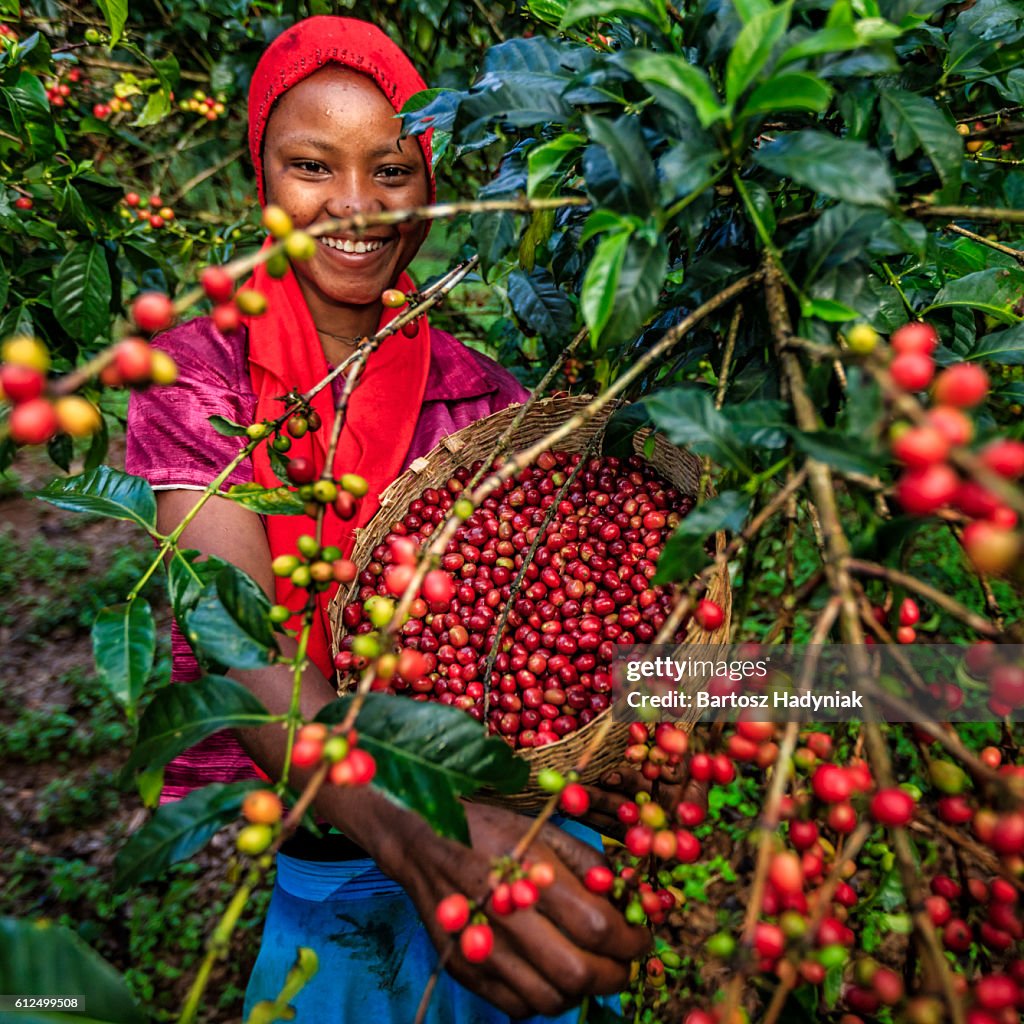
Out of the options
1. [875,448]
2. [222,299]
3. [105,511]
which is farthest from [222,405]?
[875,448]

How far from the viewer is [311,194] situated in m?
1.77

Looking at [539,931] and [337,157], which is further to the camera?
[337,157]

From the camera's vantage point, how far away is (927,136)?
0.93 m

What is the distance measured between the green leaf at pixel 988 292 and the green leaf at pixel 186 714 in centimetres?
133

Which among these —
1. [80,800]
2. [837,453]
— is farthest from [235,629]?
[80,800]

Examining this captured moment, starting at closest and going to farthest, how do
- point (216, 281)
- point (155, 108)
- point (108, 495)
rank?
point (216, 281) → point (108, 495) → point (155, 108)

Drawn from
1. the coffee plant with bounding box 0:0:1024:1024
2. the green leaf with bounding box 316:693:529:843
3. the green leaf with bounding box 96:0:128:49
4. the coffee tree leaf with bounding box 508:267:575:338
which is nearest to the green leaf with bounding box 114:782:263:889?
the coffee plant with bounding box 0:0:1024:1024

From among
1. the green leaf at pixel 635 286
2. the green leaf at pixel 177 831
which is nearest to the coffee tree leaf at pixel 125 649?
the green leaf at pixel 177 831

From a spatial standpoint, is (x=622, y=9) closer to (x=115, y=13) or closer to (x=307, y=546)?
(x=307, y=546)

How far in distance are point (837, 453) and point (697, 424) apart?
197 millimetres

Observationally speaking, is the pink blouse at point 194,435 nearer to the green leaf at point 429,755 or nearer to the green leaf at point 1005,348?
the green leaf at point 429,755

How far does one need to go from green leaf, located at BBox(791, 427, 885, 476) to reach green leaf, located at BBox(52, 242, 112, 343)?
1918 mm

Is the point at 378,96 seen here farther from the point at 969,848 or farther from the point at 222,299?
the point at 969,848

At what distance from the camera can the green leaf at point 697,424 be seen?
86 centimetres
